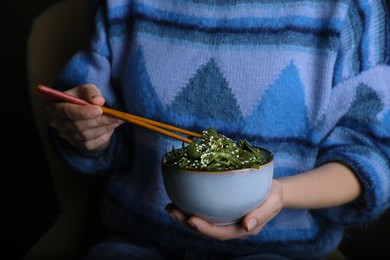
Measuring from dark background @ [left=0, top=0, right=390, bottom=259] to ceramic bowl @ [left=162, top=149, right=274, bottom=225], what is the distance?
0.82 metres

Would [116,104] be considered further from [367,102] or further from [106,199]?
[367,102]

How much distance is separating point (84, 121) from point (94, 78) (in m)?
0.16

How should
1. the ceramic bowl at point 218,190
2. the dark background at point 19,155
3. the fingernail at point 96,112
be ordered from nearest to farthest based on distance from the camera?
the ceramic bowl at point 218,190 → the fingernail at point 96,112 → the dark background at point 19,155

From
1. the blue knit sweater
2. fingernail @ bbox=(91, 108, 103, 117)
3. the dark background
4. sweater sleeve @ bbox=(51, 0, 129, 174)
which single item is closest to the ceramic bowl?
fingernail @ bbox=(91, 108, 103, 117)

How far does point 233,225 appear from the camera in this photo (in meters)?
0.70

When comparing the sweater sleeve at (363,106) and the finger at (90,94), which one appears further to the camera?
the sweater sleeve at (363,106)

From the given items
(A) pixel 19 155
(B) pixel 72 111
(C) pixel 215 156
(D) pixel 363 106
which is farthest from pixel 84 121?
(A) pixel 19 155

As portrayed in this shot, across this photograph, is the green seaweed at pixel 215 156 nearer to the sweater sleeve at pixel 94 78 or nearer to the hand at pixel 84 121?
the hand at pixel 84 121

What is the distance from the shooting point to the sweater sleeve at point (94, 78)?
0.98 m

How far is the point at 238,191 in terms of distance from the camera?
24.9 inches

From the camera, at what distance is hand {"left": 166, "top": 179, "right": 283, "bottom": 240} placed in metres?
0.68

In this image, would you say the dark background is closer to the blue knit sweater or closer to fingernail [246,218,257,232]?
the blue knit sweater

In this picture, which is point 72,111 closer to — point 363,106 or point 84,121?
point 84,121

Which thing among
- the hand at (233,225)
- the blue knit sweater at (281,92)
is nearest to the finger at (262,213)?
the hand at (233,225)
